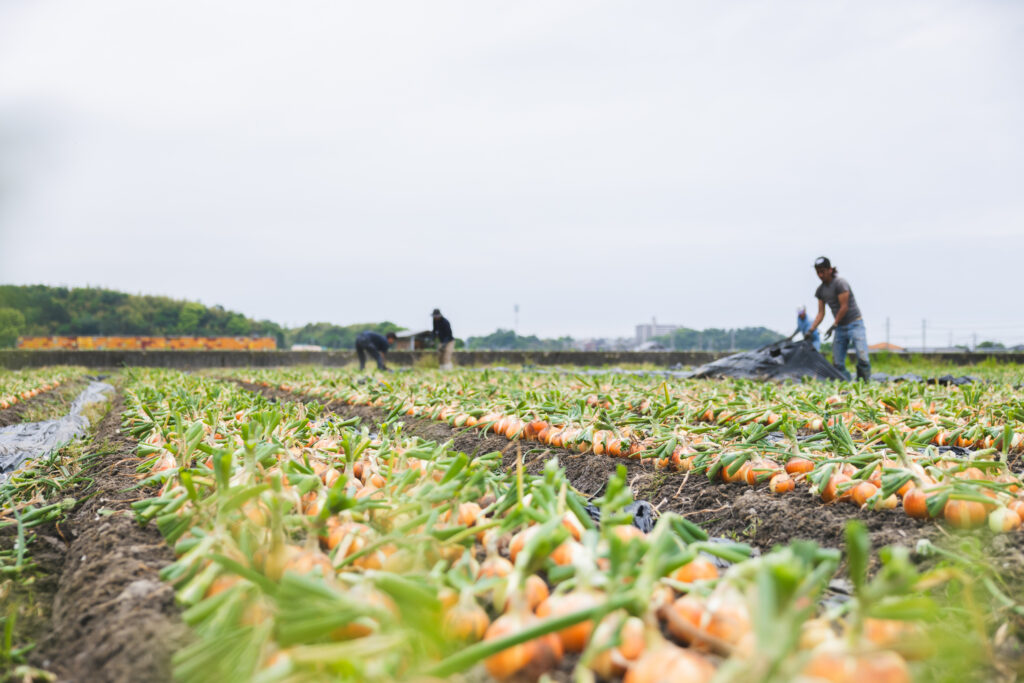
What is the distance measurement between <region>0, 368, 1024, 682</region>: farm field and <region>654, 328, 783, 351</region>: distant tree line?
21.0m

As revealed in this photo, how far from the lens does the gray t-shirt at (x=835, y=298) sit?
7.85 m

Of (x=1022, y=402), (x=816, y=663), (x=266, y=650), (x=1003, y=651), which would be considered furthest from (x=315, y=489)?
(x=1022, y=402)

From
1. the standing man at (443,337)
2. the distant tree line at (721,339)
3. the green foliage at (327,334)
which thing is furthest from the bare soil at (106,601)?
the green foliage at (327,334)

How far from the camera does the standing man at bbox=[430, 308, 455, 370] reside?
14.0 meters

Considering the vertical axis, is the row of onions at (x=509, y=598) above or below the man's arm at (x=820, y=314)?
below

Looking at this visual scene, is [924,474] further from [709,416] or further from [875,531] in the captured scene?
[709,416]

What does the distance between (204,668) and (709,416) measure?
3212 millimetres

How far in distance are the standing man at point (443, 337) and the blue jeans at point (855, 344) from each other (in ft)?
26.9

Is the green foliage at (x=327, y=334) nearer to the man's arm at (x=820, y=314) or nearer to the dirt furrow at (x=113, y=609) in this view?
the man's arm at (x=820, y=314)

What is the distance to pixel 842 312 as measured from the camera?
7.84m

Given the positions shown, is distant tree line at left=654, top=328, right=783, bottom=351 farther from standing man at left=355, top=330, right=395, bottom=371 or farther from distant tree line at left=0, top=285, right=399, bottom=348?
distant tree line at left=0, top=285, right=399, bottom=348

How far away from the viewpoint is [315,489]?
166 centimetres

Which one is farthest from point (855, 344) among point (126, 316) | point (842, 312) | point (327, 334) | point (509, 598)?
point (327, 334)

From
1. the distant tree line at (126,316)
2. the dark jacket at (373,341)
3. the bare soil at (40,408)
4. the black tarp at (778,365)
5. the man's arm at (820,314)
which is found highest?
the distant tree line at (126,316)
